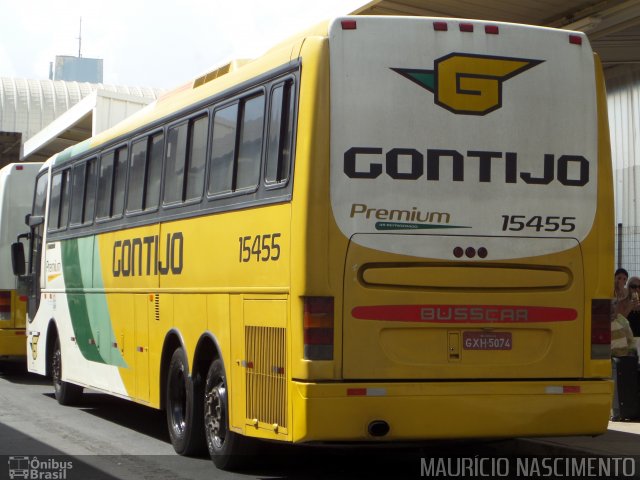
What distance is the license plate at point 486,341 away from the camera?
9188 millimetres

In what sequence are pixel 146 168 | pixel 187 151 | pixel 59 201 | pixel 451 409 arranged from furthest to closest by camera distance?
pixel 59 201 → pixel 146 168 → pixel 187 151 → pixel 451 409

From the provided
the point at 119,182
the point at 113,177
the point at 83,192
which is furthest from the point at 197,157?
the point at 83,192

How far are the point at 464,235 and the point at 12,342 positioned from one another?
1255cm

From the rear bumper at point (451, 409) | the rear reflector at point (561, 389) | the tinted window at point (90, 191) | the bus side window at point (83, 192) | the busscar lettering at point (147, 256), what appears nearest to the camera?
the rear bumper at point (451, 409)

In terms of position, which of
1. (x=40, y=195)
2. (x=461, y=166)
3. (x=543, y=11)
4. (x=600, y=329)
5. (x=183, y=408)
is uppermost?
(x=543, y=11)

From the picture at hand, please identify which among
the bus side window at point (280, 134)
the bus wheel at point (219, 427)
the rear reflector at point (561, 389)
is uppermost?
the bus side window at point (280, 134)

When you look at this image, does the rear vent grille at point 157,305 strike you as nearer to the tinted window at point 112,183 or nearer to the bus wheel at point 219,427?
the bus wheel at point 219,427

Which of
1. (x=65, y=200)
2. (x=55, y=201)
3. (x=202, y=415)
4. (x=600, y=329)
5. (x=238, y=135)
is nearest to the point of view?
(x=600, y=329)

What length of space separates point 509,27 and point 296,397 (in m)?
3.16

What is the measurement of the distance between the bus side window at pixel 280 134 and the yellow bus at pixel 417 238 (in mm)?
19

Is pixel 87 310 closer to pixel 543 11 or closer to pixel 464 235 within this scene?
pixel 543 11

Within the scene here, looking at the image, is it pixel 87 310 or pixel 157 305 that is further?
pixel 87 310

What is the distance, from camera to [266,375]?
31.0ft

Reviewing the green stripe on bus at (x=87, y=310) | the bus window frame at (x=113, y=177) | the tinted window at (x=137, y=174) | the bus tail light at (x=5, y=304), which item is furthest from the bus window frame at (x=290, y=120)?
the bus tail light at (x=5, y=304)
